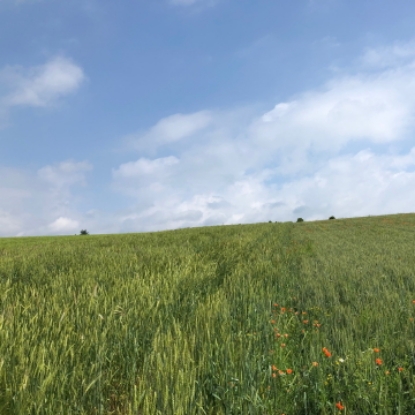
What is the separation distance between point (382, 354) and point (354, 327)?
1.56 feet

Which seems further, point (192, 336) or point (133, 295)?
point (133, 295)

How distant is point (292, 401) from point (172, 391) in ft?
3.38

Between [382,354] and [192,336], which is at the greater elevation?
[192,336]

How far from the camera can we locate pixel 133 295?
133 inches

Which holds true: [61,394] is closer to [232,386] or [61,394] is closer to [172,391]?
[172,391]

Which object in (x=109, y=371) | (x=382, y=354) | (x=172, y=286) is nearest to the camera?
(x=109, y=371)

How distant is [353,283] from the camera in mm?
5926

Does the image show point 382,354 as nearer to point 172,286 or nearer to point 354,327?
point 354,327

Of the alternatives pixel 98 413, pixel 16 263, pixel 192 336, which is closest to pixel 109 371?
pixel 98 413

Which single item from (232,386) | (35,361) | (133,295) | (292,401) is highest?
(133,295)

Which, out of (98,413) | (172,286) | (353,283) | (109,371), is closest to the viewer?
(98,413)

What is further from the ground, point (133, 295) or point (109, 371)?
point (133, 295)

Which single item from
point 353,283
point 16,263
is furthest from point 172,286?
point 16,263

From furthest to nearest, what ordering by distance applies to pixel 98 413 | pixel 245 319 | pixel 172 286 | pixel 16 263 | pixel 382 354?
pixel 16 263, pixel 172 286, pixel 245 319, pixel 382 354, pixel 98 413
